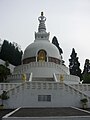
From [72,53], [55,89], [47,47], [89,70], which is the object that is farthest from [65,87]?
[72,53]

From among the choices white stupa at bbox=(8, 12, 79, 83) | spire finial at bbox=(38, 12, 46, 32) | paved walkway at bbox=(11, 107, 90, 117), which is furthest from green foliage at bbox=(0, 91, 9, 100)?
spire finial at bbox=(38, 12, 46, 32)

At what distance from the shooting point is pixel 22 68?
30.5 meters

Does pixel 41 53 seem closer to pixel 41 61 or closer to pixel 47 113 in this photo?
pixel 41 61

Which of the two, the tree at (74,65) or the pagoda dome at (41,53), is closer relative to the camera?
the pagoda dome at (41,53)

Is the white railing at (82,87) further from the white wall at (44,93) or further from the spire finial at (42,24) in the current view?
the spire finial at (42,24)

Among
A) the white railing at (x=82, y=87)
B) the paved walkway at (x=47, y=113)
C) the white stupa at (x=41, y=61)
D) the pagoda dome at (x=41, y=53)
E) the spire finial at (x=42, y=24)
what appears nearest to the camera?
the paved walkway at (x=47, y=113)

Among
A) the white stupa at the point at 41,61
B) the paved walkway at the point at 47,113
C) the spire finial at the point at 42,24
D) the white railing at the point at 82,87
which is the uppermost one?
the spire finial at the point at 42,24

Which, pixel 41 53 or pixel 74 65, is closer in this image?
pixel 41 53

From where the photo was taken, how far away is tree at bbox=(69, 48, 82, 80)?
46.8m

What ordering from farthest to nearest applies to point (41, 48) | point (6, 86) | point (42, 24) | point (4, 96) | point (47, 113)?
point (42, 24) → point (41, 48) → point (6, 86) → point (4, 96) → point (47, 113)

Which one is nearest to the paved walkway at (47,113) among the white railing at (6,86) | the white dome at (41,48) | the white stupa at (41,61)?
the white railing at (6,86)

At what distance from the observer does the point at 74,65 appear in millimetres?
48750

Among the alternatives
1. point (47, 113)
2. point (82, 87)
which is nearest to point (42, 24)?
point (82, 87)

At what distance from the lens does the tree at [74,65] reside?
46781mm
